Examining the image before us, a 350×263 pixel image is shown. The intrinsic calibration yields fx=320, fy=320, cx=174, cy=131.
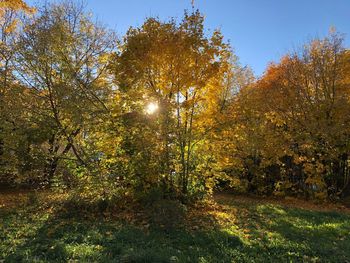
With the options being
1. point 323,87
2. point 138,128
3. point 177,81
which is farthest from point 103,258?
point 323,87

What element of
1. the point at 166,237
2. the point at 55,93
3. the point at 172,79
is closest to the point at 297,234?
the point at 166,237

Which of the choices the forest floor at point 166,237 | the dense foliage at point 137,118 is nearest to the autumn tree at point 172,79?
the dense foliage at point 137,118

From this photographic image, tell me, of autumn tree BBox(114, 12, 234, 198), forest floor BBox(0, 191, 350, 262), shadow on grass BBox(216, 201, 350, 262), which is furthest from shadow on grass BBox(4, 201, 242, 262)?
autumn tree BBox(114, 12, 234, 198)

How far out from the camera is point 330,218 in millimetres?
10469

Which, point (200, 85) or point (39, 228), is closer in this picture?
point (39, 228)

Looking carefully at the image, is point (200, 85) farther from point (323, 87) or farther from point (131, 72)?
point (323, 87)

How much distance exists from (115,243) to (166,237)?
4.04 ft

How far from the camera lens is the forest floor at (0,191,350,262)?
5930 mm

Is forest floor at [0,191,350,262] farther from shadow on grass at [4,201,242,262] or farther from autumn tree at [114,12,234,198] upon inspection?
autumn tree at [114,12,234,198]

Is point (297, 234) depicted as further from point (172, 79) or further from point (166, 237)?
point (172, 79)

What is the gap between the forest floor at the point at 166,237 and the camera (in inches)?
233

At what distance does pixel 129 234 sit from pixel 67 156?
471 cm

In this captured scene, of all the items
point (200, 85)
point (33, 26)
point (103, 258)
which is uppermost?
point (33, 26)

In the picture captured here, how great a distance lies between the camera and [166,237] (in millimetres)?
7246
